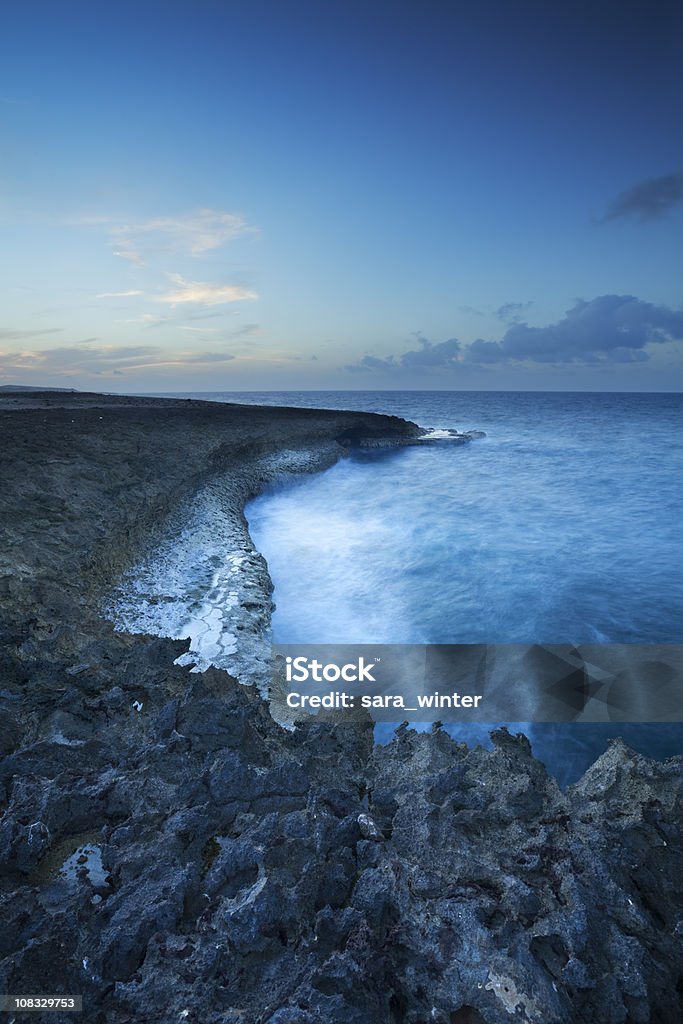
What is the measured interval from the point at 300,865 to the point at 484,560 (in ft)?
41.5

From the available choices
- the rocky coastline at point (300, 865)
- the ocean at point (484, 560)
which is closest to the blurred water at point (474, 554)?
the ocean at point (484, 560)

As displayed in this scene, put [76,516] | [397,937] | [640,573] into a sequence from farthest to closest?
[640,573]
[76,516]
[397,937]

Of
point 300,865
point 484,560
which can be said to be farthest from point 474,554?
point 300,865

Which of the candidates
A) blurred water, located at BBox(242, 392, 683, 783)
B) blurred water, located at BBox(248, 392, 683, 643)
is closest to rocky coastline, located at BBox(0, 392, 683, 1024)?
blurred water, located at BBox(242, 392, 683, 783)

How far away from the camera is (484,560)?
50.3ft

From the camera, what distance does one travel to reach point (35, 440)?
15.5 m

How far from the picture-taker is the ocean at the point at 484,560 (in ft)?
35.1

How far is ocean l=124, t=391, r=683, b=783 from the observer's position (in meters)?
10.7

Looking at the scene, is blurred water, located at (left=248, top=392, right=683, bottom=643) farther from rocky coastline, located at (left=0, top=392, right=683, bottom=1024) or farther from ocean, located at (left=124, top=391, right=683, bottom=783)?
rocky coastline, located at (left=0, top=392, right=683, bottom=1024)

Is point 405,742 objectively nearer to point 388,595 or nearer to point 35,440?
point 388,595

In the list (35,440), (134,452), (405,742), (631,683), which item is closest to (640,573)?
(631,683)

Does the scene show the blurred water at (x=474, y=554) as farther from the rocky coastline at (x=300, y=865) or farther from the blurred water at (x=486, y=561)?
the rocky coastline at (x=300, y=865)

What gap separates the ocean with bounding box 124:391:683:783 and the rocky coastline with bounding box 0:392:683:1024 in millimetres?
3211

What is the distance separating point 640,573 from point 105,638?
1377 centimetres
